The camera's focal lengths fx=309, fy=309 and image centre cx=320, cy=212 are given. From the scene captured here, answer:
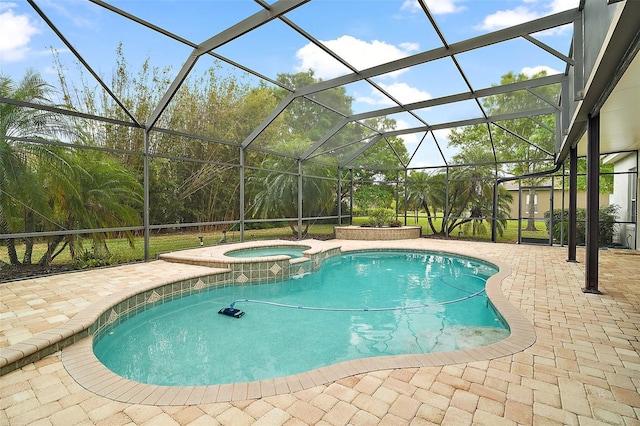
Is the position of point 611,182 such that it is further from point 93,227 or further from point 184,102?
point 93,227

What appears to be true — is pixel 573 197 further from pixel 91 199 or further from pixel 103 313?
pixel 91 199

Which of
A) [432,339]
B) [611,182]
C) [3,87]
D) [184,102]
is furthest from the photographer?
[611,182]

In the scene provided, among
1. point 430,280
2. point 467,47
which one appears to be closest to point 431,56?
point 467,47

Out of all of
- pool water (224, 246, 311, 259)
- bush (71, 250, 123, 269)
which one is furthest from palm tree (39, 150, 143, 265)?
pool water (224, 246, 311, 259)

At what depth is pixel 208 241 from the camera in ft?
37.4

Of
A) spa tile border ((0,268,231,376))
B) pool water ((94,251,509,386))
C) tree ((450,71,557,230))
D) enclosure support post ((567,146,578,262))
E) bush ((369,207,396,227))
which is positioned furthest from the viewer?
bush ((369,207,396,227))

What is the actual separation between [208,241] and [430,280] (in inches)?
310

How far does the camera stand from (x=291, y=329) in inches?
178

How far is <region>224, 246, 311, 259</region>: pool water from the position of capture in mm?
9242

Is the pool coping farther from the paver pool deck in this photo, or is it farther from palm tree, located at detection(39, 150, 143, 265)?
palm tree, located at detection(39, 150, 143, 265)

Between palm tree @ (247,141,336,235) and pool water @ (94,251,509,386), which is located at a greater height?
palm tree @ (247,141,336,235)

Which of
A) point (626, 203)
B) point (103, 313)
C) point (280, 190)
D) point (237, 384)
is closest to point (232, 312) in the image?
point (103, 313)

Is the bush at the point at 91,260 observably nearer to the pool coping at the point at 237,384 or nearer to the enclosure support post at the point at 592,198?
the pool coping at the point at 237,384

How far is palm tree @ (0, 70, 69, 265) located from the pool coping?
3869 millimetres
